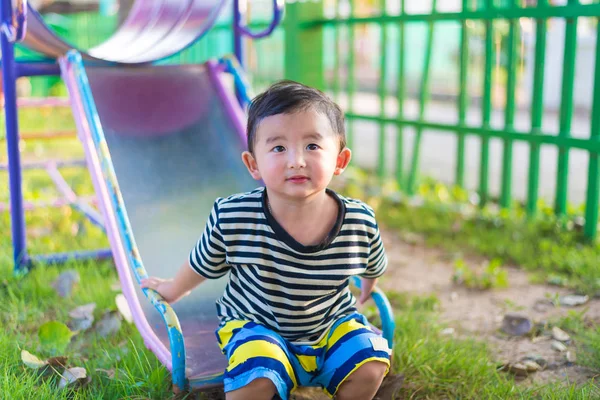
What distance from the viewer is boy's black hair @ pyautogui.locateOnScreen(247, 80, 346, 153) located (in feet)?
6.31

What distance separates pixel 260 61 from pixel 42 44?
4.74 metres

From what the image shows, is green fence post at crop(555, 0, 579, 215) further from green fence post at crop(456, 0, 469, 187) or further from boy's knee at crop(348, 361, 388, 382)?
boy's knee at crop(348, 361, 388, 382)

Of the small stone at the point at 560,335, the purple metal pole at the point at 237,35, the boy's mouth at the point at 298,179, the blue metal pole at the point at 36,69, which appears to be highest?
the purple metal pole at the point at 237,35

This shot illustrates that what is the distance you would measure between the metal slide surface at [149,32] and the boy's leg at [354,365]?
Result: 1.81 metres

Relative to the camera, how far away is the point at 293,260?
198 centimetres

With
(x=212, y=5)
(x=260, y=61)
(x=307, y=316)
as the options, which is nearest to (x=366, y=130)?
(x=260, y=61)

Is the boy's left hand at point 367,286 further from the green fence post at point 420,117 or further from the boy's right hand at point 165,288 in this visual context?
the green fence post at point 420,117

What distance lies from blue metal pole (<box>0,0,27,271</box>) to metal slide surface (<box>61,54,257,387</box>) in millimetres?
242

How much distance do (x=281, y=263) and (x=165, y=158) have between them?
49.7 inches

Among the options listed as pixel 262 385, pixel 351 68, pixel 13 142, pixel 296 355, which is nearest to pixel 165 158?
pixel 13 142

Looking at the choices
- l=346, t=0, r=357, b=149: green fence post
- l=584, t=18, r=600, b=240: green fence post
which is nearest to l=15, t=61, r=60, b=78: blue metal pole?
l=584, t=18, r=600, b=240: green fence post

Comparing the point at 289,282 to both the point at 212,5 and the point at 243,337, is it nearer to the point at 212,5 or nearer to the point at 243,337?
the point at 243,337

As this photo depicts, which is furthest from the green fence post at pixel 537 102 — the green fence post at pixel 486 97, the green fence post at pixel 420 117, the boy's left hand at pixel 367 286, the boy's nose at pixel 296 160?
the boy's nose at pixel 296 160

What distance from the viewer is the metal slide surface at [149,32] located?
3.11 meters
